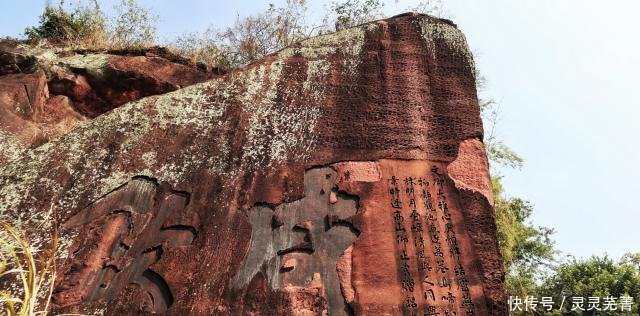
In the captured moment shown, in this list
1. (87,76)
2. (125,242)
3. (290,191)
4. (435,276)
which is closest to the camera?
(435,276)

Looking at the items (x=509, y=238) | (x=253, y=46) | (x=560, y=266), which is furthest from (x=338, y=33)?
(x=560, y=266)

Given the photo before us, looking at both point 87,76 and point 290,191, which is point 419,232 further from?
point 87,76

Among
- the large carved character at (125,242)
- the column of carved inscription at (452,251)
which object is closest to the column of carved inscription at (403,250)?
the column of carved inscription at (452,251)

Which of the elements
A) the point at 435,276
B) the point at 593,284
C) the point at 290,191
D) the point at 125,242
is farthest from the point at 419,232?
the point at 593,284

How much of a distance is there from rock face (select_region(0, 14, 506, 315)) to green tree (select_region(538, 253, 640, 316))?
763 centimetres

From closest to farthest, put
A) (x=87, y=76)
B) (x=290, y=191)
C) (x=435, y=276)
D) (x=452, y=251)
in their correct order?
(x=435, y=276), (x=452, y=251), (x=290, y=191), (x=87, y=76)

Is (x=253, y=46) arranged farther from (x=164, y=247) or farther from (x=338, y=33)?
(x=164, y=247)

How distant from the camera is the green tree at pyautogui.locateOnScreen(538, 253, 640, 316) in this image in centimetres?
1095

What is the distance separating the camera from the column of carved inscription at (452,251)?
3810mm

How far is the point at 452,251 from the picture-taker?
4.03 metres

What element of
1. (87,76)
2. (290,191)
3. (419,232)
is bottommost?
(419,232)

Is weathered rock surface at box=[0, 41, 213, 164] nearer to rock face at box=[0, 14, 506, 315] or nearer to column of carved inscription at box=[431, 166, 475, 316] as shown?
rock face at box=[0, 14, 506, 315]

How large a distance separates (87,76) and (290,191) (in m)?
3.94

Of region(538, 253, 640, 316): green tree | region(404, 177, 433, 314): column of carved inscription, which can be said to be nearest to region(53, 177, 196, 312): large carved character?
region(404, 177, 433, 314): column of carved inscription
